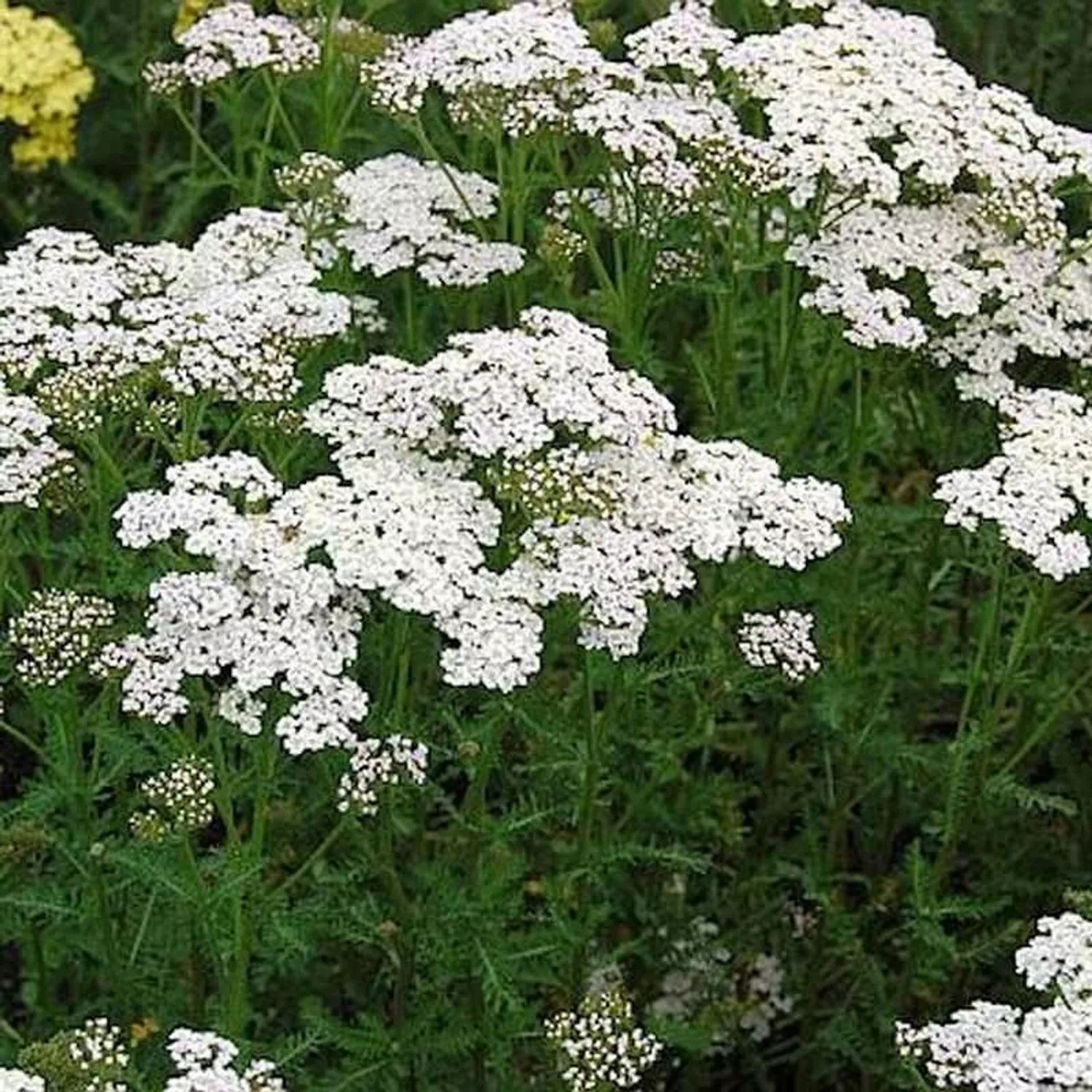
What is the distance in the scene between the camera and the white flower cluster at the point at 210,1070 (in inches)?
141

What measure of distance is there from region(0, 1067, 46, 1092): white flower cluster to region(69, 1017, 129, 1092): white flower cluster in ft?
0.52

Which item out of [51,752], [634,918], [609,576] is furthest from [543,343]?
[634,918]

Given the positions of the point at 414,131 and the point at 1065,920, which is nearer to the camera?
the point at 1065,920

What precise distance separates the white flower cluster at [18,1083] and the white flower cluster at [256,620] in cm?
76

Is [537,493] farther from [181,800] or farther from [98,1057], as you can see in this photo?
[98,1057]

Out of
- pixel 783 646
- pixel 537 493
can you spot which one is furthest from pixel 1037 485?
pixel 537 493

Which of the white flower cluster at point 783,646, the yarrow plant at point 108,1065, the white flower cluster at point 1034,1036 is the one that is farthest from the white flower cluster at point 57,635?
the white flower cluster at point 1034,1036

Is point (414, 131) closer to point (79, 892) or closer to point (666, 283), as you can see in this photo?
point (666, 283)

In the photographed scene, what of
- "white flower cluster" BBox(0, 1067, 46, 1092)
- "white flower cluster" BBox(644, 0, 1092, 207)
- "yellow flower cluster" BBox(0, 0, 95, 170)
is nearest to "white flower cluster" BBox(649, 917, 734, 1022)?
"white flower cluster" BBox(644, 0, 1092, 207)

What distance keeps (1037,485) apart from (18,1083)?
7.94ft

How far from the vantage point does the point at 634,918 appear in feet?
18.5

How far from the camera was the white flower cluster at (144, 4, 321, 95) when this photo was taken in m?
5.66

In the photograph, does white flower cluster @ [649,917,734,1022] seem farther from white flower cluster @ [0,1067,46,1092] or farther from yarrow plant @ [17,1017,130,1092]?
white flower cluster @ [0,1067,46,1092]

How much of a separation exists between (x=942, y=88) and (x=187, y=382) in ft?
6.94
